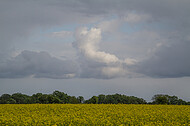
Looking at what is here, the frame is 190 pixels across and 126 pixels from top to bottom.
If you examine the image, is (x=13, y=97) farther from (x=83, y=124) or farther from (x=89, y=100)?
(x=83, y=124)

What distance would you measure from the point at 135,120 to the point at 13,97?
68.8 ft

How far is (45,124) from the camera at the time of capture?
44.8 feet

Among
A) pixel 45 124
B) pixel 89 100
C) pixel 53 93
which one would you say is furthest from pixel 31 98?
pixel 45 124

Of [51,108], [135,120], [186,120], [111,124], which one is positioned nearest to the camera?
[111,124]

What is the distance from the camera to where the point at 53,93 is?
94.3ft

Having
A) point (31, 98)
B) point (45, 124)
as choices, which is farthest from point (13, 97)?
point (45, 124)

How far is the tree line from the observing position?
2842cm

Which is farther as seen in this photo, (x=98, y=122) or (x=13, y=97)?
(x=13, y=97)

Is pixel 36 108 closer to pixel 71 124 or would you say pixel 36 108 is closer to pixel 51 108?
pixel 51 108

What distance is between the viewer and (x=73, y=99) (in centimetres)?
2983

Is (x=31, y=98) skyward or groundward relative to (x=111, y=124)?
skyward

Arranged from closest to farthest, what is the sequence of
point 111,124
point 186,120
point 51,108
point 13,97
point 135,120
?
point 111,124 < point 135,120 < point 186,120 < point 51,108 < point 13,97

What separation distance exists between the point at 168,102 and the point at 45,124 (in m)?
20.5

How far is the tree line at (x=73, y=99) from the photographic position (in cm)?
2842
